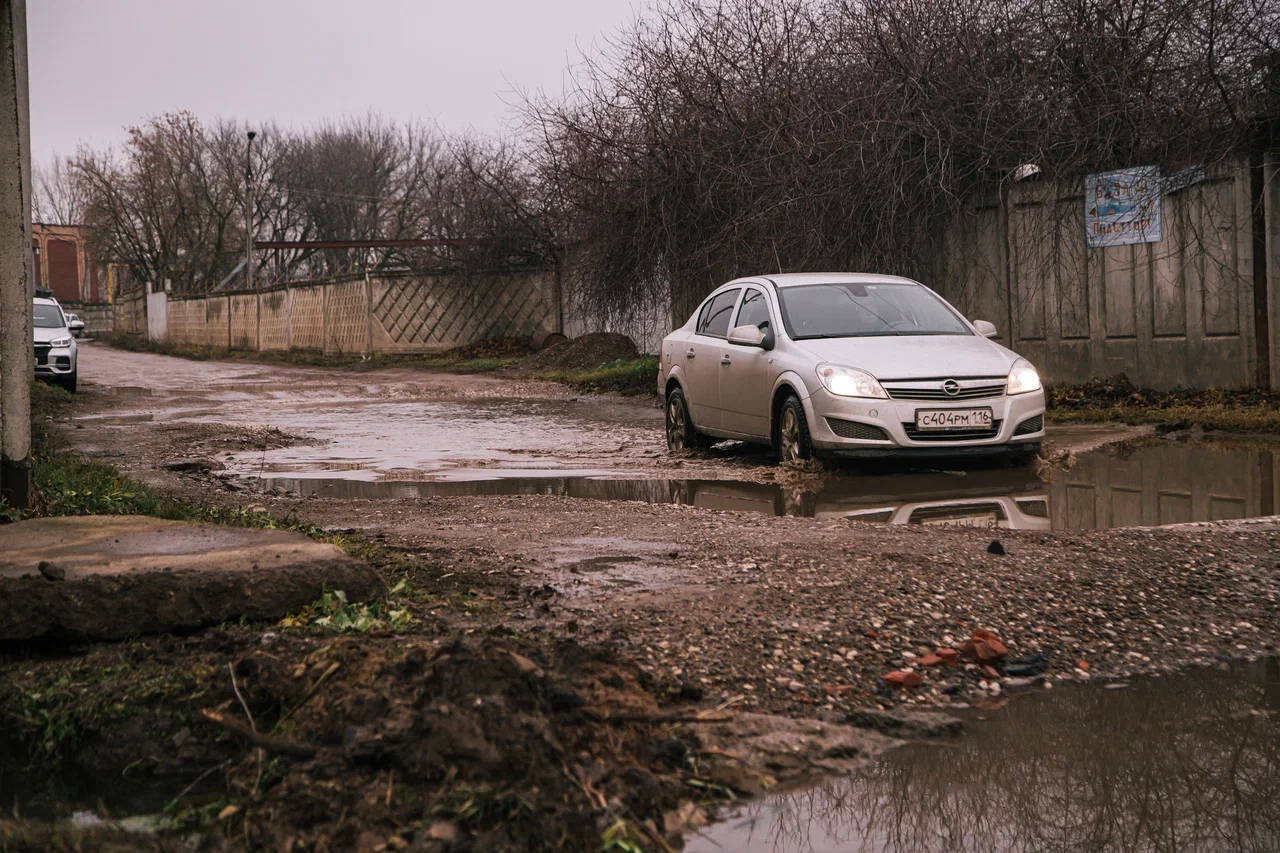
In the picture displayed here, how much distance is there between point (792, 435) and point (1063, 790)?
20.7 ft

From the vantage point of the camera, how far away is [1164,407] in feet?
41.9

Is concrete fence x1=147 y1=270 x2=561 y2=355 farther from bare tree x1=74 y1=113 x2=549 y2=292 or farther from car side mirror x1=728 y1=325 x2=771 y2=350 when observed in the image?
car side mirror x1=728 y1=325 x2=771 y2=350

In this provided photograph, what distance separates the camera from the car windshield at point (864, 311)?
995cm

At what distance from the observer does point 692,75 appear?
18297mm

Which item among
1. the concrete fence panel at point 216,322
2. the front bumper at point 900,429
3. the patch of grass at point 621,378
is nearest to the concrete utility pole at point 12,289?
the front bumper at point 900,429

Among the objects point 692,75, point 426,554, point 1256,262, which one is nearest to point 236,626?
point 426,554

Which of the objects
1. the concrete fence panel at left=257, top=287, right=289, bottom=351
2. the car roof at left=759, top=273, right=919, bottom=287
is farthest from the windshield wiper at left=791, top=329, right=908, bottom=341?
the concrete fence panel at left=257, top=287, right=289, bottom=351

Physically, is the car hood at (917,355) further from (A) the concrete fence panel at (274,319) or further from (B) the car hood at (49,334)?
(A) the concrete fence panel at (274,319)

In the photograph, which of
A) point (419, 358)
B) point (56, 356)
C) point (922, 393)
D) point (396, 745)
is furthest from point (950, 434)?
point (419, 358)

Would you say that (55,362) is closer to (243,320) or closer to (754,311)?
(754,311)

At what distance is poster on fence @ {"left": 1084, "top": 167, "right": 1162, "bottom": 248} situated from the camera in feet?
44.4

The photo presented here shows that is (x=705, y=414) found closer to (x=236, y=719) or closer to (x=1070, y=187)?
(x=1070, y=187)

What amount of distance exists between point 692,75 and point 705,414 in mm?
8862

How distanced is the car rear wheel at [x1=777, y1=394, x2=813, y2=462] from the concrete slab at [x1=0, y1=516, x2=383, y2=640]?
5140 millimetres
